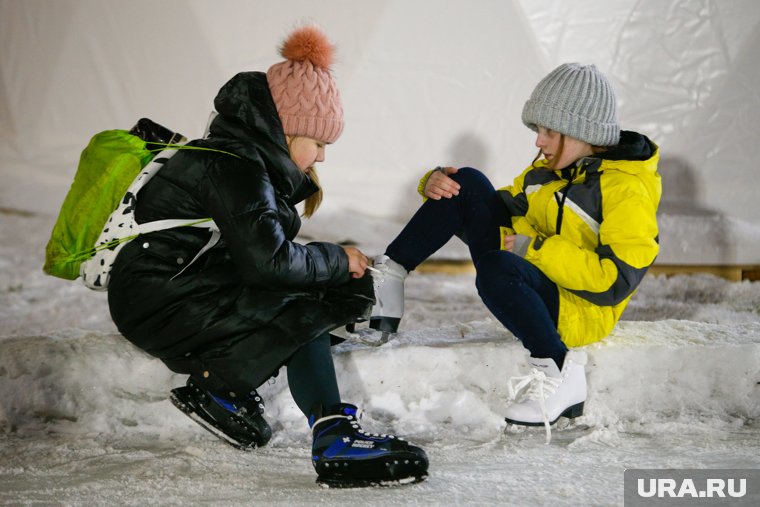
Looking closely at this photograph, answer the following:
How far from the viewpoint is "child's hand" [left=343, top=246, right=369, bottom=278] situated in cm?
127

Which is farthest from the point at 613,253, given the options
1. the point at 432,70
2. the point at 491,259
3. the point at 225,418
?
the point at 432,70

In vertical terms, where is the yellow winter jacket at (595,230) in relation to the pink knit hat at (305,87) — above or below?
below

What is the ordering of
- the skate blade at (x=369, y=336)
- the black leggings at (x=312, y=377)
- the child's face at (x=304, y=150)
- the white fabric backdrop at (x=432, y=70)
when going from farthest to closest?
the white fabric backdrop at (x=432, y=70) < the skate blade at (x=369, y=336) < the child's face at (x=304, y=150) < the black leggings at (x=312, y=377)

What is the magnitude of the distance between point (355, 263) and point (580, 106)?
1.47ft

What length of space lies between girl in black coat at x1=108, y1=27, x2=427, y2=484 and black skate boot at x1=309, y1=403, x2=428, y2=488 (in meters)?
0.03

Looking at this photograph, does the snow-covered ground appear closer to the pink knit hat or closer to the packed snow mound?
the packed snow mound

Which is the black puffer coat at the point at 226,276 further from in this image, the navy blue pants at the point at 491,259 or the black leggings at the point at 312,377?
the navy blue pants at the point at 491,259

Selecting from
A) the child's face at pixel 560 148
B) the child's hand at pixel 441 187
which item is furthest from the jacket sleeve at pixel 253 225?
the child's face at pixel 560 148

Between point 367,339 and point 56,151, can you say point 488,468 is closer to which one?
point 367,339

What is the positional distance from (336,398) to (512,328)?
32 cm

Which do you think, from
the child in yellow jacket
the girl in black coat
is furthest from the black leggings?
the child in yellow jacket

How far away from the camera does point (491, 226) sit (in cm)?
143

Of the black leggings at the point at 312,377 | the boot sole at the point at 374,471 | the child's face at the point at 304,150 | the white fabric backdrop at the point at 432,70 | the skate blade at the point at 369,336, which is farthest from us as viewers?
the white fabric backdrop at the point at 432,70

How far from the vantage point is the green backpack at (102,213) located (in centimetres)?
122
